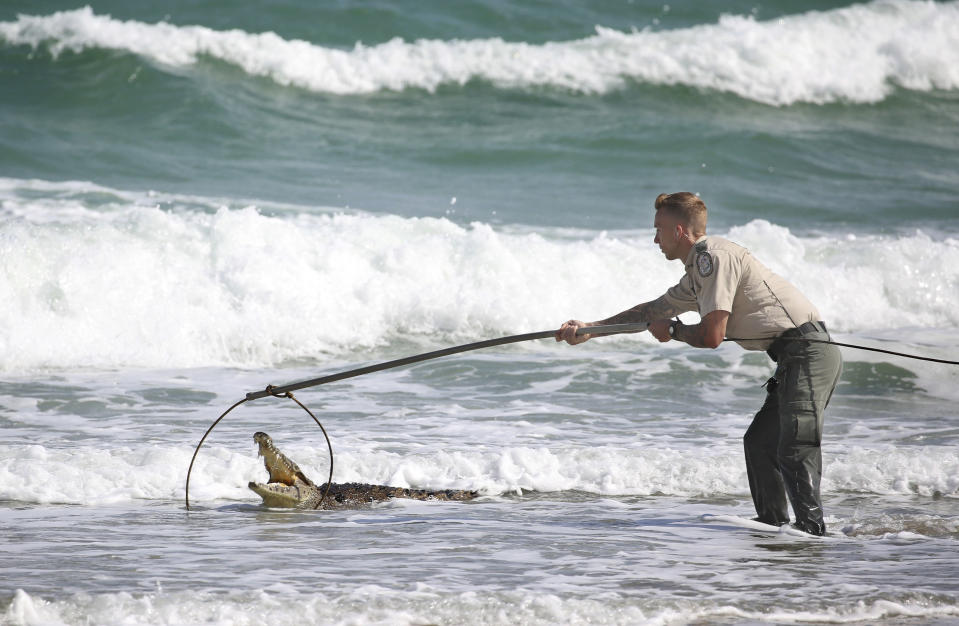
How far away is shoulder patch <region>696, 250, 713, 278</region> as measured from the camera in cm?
488

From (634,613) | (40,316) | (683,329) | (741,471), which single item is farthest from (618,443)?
(40,316)

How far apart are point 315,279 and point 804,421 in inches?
297

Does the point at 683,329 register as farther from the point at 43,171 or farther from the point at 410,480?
the point at 43,171

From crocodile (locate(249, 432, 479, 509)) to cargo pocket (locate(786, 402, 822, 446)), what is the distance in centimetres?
200

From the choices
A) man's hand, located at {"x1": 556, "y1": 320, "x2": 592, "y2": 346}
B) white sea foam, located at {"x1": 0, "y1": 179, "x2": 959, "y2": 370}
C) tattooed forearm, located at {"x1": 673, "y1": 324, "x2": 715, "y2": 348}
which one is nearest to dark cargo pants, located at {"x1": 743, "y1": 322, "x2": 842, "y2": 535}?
tattooed forearm, located at {"x1": 673, "y1": 324, "x2": 715, "y2": 348}

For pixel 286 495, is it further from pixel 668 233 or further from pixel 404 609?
pixel 668 233

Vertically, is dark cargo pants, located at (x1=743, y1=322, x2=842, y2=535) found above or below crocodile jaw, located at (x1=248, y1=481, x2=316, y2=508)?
above

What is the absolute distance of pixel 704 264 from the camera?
16.1 ft

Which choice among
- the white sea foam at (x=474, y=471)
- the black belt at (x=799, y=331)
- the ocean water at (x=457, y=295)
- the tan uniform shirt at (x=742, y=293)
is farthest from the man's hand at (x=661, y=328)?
the white sea foam at (x=474, y=471)

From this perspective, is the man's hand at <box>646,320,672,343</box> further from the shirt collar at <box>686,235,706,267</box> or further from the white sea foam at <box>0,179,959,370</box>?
the white sea foam at <box>0,179,959,370</box>

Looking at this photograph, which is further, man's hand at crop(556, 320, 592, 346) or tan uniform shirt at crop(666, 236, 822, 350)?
man's hand at crop(556, 320, 592, 346)

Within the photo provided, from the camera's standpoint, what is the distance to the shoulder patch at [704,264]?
16.0ft

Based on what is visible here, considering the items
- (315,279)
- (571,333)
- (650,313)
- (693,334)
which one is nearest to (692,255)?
(693,334)

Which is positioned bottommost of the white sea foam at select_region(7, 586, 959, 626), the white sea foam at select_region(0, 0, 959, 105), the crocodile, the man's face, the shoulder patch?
the white sea foam at select_region(7, 586, 959, 626)
